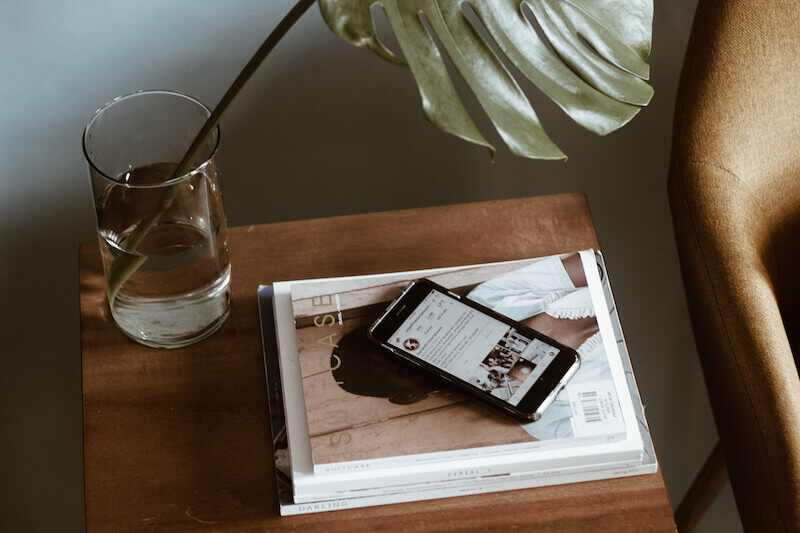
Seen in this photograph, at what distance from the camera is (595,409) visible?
0.64 meters

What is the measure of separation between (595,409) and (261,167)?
1.94 feet

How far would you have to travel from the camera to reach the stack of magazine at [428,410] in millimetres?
628

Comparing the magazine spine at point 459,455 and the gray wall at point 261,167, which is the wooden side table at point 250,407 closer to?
the magazine spine at point 459,455

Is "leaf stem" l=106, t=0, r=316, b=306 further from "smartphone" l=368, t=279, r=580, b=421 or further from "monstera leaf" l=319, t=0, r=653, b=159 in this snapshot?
"smartphone" l=368, t=279, r=580, b=421

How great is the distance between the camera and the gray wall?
936 mm

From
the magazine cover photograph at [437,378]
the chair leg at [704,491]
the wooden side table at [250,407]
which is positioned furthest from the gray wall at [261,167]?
the magazine cover photograph at [437,378]

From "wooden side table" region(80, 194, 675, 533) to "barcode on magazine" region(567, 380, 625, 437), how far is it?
6cm

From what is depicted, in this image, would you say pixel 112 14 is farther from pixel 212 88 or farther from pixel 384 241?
pixel 384 241

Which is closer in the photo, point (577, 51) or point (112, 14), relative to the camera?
point (577, 51)

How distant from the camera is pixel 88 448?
683 millimetres

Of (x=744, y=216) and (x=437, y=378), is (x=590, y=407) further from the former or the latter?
(x=744, y=216)

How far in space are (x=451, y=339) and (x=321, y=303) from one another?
111 mm

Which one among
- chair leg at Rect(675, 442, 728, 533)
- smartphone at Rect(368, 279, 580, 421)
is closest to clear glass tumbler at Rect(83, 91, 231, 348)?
smartphone at Rect(368, 279, 580, 421)

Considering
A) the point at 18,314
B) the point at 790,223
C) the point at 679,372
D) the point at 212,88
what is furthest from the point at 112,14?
the point at 679,372
